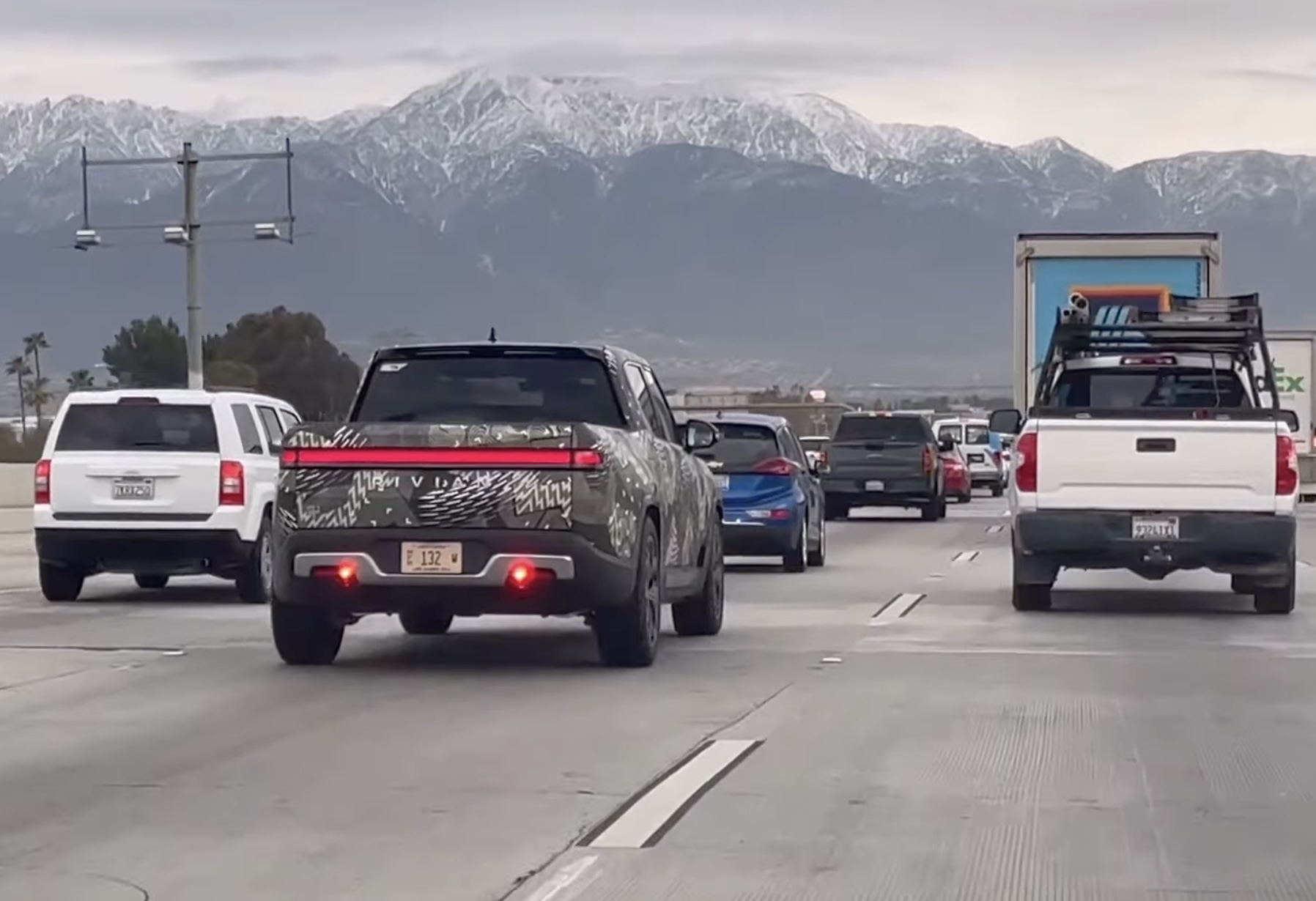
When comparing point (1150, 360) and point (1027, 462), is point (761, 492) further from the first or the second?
point (1027, 462)

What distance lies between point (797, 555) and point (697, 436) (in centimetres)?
849

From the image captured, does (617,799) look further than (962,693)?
No

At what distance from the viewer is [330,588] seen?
14297mm

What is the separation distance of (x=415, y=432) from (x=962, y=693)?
3.32 m

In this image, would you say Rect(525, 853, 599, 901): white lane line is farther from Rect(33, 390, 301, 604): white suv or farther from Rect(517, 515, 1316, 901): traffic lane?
Rect(33, 390, 301, 604): white suv

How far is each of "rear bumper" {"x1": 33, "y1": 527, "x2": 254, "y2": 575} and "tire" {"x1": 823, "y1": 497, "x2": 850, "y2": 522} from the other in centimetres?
2211

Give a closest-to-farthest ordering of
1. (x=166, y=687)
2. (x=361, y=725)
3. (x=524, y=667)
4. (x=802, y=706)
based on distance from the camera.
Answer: (x=361, y=725) < (x=802, y=706) < (x=166, y=687) < (x=524, y=667)

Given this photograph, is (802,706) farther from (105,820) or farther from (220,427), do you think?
(220,427)

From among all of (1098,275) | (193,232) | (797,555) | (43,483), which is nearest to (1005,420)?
(797,555)

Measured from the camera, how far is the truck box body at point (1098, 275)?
3472 centimetres

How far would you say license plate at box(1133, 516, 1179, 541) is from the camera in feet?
61.5

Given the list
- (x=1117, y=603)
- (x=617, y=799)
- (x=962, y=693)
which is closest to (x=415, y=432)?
(x=962, y=693)

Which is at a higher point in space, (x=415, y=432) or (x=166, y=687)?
(x=415, y=432)

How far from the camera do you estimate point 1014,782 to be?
1071 centimetres
